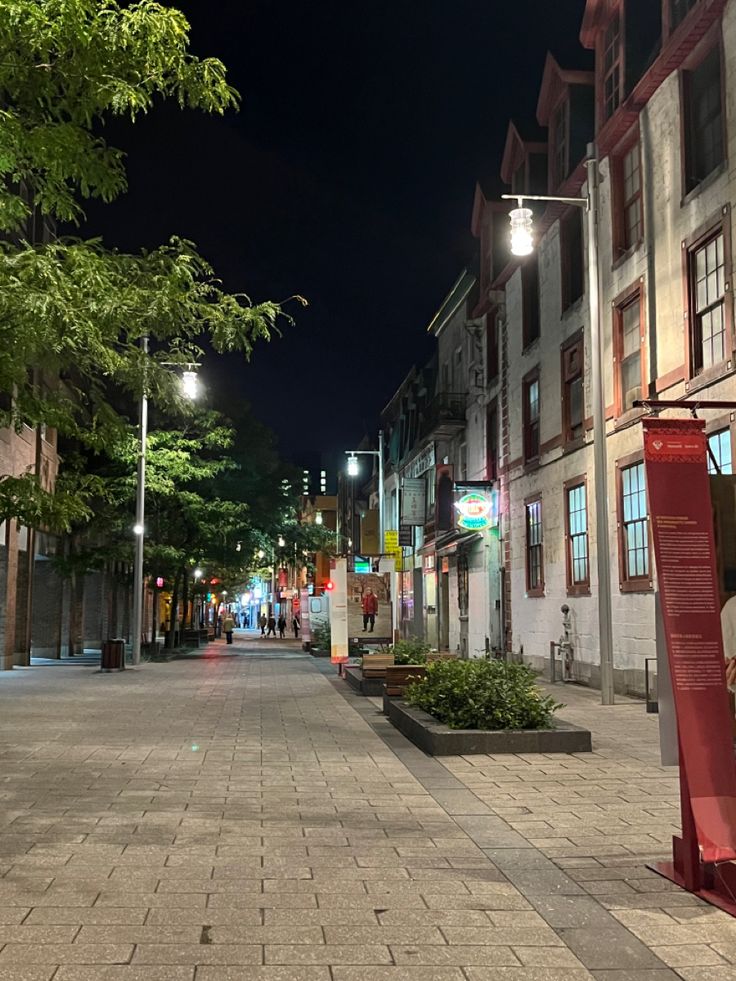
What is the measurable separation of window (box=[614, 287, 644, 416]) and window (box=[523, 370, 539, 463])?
5.49 m

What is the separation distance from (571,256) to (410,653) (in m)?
10.4

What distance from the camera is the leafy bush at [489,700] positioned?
35.6 feet

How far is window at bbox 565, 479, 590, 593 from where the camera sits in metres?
20.9

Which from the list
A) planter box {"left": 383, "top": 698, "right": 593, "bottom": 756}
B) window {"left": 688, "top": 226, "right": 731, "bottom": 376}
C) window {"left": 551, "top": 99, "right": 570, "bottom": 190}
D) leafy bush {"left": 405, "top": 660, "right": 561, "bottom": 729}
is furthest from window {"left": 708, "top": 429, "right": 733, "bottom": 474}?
window {"left": 551, "top": 99, "right": 570, "bottom": 190}

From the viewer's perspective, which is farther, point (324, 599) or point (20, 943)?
point (324, 599)

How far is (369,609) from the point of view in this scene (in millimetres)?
25703

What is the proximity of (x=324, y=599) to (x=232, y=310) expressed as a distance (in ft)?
100

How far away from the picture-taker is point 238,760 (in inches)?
411

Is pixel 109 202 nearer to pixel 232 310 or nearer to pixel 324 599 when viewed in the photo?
pixel 232 310

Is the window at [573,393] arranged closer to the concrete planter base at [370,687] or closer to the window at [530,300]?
the window at [530,300]

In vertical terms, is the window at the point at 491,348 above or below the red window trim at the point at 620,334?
above

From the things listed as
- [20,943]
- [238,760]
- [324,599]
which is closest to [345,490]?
[324,599]

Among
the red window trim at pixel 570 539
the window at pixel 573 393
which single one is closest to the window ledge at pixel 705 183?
the window at pixel 573 393

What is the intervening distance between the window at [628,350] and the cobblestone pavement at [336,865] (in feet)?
26.6
